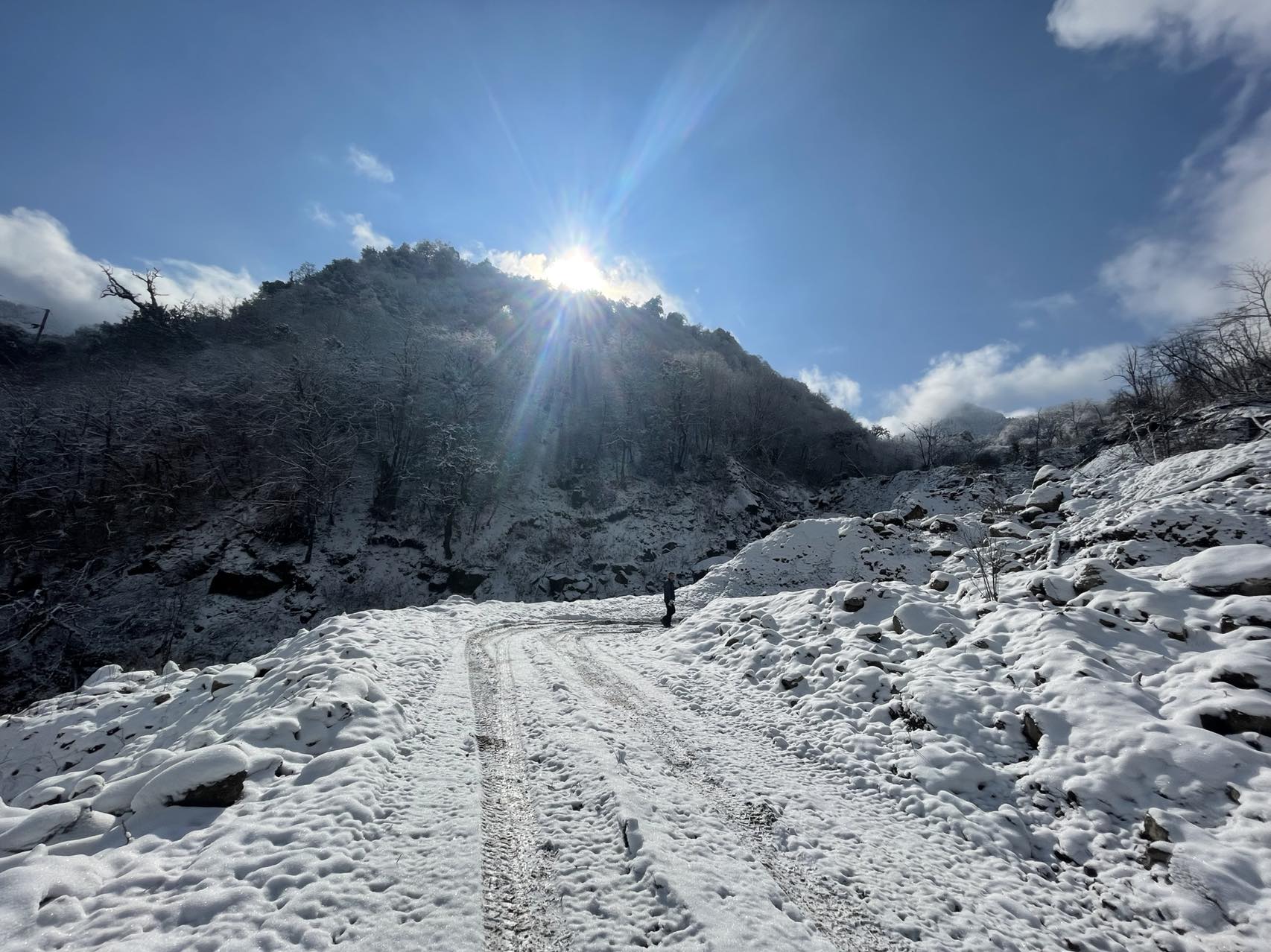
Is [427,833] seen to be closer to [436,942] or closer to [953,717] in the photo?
[436,942]

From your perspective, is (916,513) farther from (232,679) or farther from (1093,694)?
(232,679)

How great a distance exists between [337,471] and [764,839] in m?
36.9

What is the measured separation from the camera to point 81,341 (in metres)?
45.7

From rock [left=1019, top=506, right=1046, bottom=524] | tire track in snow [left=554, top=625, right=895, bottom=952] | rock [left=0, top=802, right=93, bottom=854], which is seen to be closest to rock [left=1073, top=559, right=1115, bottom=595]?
tire track in snow [left=554, top=625, right=895, bottom=952]

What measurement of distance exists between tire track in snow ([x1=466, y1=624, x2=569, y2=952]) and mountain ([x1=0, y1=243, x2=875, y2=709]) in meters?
16.8

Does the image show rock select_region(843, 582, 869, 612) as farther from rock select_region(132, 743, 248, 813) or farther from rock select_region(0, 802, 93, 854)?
rock select_region(0, 802, 93, 854)

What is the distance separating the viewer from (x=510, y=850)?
195 inches

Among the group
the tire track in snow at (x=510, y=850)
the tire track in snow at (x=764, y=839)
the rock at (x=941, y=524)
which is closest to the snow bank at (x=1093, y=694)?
the tire track in snow at (x=764, y=839)

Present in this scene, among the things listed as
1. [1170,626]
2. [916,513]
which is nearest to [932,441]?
[916,513]

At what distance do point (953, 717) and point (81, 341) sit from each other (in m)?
72.3

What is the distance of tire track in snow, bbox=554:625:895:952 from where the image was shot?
13.5 feet

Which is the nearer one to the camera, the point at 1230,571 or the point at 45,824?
the point at 45,824

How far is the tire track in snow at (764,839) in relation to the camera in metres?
4.12

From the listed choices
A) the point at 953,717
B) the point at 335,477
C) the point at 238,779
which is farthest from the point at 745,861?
the point at 335,477
